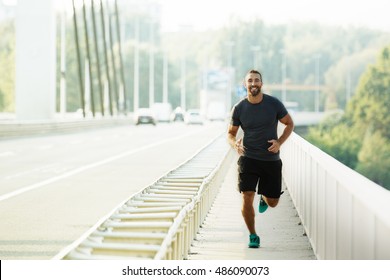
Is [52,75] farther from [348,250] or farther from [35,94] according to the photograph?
[348,250]

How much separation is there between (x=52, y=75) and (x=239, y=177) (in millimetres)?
37139

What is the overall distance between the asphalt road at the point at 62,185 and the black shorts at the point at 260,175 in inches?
71.8

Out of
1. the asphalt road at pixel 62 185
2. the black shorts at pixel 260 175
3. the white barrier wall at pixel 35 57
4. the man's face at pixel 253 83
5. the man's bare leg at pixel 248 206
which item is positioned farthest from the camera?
the white barrier wall at pixel 35 57

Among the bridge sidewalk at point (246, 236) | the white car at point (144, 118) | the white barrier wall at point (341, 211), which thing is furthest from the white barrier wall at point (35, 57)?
the white barrier wall at point (341, 211)

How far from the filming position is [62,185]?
1802cm

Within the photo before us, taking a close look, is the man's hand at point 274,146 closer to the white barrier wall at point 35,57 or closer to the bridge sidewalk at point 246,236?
the bridge sidewalk at point 246,236

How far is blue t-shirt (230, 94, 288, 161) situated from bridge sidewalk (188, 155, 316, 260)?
3.15ft

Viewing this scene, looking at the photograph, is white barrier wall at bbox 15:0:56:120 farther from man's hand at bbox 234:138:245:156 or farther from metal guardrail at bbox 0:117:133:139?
man's hand at bbox 234:138:245:156

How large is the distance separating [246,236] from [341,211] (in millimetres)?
3688

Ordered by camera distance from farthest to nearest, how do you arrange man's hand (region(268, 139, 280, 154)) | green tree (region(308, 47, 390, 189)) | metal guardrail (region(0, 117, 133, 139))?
green tree (region(308, 47, 390, 189)) < metal guardrail (region(0, 117, 133, 139)) < man's hand (region(268, 139, 280, 154))

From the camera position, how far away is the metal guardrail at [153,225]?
6.80m

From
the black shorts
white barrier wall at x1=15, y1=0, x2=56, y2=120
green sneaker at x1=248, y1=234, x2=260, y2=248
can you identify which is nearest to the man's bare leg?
the black shorts

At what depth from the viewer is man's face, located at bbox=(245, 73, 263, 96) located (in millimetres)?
8469

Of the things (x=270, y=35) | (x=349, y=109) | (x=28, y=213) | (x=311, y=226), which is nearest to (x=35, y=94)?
(x=28, y=213)
